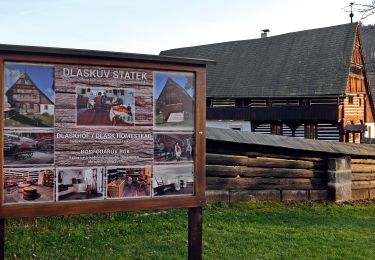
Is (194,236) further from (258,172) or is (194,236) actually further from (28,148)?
(258,172)

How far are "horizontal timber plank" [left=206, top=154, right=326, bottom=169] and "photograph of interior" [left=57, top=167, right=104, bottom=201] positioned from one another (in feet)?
15.9

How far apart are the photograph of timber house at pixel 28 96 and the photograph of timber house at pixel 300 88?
21967 millimetres

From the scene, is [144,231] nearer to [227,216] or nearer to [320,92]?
[227,216]

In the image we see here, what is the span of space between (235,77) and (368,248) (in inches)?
1017

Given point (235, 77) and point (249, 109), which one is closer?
point (249, 109)

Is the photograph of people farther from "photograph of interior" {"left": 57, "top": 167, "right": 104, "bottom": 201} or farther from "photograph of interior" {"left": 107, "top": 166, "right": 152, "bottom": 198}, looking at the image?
"photograph of interior" {"left": 57, "top": 167, "right": 104, "bottom": 201}

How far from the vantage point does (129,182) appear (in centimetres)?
419

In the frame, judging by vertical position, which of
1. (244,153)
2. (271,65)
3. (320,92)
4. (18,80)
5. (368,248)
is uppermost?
(271,65)

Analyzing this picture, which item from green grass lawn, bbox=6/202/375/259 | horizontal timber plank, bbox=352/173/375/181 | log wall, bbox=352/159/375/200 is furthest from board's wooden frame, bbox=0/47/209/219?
horizontal timber plank, bbox=352/173/375/181

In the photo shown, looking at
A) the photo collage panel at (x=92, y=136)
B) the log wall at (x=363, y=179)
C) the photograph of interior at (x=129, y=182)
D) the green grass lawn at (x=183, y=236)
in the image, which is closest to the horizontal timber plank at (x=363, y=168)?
the log wall at (x=363, y=179)

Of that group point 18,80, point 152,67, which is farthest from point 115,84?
point 18,80

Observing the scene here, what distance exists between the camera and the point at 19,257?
5.17 m

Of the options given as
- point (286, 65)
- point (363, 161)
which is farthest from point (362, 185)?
point (286, 65)

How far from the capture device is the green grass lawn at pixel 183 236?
549cm
